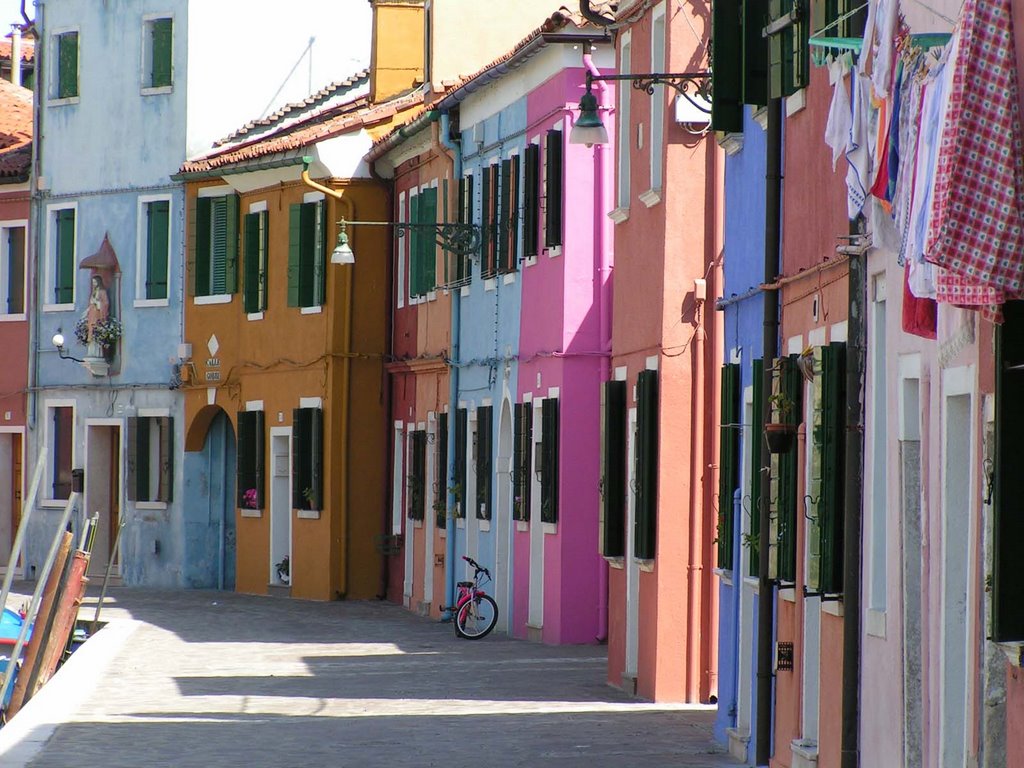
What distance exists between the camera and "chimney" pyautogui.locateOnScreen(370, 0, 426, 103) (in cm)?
3756

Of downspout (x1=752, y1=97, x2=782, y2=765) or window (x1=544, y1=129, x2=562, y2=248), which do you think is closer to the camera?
downspout (x1=752, y1=97, x2=782, y2=765)

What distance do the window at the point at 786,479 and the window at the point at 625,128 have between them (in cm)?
788

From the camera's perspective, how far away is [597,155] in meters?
26.8

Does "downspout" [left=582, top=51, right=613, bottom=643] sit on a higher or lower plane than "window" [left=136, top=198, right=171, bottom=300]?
lower

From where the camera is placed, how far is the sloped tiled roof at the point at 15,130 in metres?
42.5

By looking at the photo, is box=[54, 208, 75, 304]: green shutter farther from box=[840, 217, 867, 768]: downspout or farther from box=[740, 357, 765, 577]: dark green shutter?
box=[840, 217, 867, 768]: downspout

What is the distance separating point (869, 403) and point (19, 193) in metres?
32.0

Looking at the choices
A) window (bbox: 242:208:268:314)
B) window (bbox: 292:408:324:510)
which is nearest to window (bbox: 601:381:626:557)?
window (bbox: 292:408:324:510)

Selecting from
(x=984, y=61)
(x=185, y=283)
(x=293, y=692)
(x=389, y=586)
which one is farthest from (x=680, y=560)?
(x=185, y=283)

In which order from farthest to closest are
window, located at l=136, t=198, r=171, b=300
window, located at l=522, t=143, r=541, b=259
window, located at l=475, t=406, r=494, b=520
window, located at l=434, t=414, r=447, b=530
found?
window, located at l=136, t=198, r=171, b=300, window, located at l=434, t=414, r=447, b=530, window, located at l=475, t=406, r=494, b=520, window, located at l=522, t=143, r=541, b=259

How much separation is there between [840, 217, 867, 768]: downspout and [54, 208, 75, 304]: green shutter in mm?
29891

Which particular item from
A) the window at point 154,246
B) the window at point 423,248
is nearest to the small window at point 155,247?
the window at point 154,246

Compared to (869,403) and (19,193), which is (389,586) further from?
(869,403)

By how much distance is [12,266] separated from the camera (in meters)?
42.6
